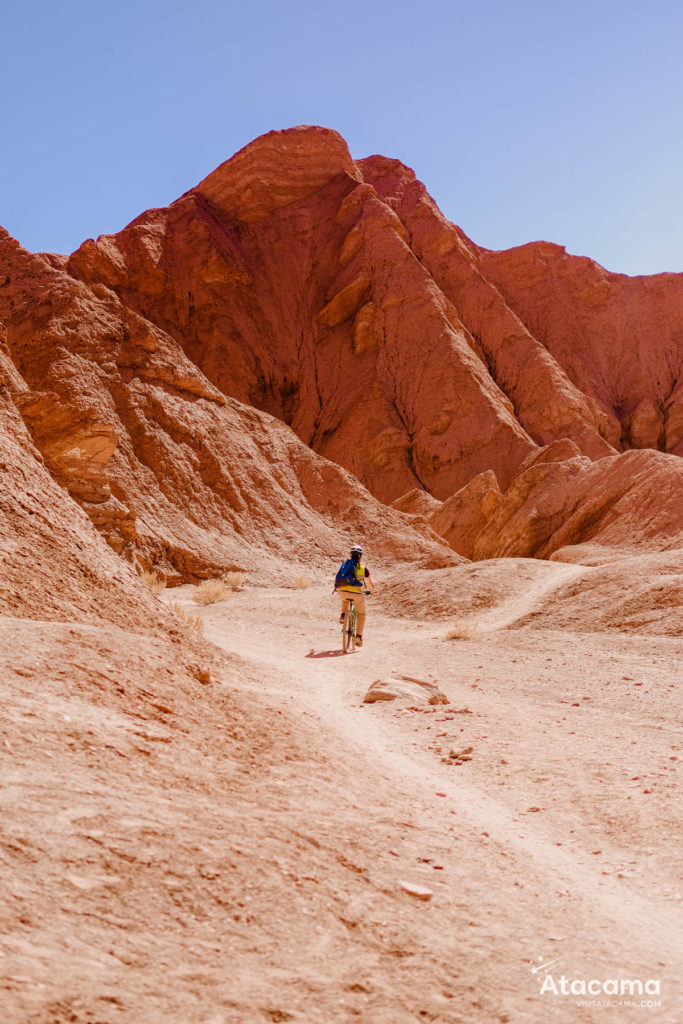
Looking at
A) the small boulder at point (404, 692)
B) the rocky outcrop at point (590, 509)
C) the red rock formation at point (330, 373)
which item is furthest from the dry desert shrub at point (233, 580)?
the small boulder at point (404, 692)

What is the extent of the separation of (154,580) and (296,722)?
1378 cm

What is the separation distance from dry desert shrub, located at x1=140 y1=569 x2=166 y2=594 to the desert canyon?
0.41 meters

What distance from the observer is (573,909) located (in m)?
3.37

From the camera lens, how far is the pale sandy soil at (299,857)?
2408 mm

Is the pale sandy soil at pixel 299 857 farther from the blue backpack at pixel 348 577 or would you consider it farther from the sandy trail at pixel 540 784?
the blue backpack at pixel 348 577

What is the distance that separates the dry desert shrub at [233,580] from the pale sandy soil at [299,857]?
47.0 ft

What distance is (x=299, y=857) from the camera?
10.6ft

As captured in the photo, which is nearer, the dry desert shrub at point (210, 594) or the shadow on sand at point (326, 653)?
the shadow on sand at point (326, 653)

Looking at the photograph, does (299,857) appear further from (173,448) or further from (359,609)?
(173,448)

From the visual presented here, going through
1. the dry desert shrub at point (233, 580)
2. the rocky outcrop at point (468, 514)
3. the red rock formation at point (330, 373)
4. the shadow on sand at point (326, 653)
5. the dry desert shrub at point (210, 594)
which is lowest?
the shadow on sand at point (326, 653)

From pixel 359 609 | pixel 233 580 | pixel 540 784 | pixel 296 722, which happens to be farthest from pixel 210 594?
pixel 540 784

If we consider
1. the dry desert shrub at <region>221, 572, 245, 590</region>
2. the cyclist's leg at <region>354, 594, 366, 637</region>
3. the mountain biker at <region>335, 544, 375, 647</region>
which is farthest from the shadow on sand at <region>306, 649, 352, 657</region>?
the dry desert shrub at <region>221, 572, 245, 590</region>

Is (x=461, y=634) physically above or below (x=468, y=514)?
below

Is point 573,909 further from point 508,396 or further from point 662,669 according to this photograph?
point 508,396
